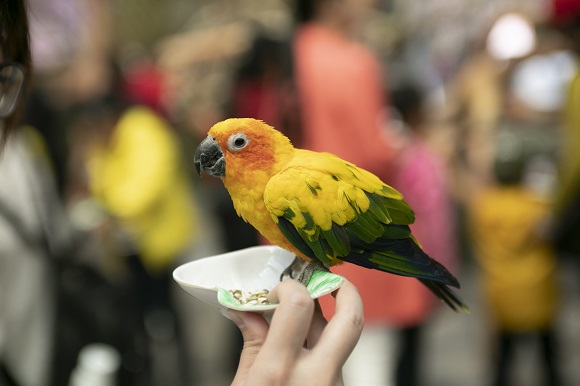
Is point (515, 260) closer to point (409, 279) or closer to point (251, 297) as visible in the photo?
point (409, 279)

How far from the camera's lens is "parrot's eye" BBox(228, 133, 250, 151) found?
811 millimetres

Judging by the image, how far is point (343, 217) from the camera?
84cm

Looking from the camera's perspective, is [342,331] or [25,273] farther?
[25,273]

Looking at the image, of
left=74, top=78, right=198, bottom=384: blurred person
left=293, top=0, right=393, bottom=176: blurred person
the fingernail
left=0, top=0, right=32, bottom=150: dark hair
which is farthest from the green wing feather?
left=74, top=78, right=198, bottom=384: blurred person

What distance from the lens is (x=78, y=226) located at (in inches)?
97.5

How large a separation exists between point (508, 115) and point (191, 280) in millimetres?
2457

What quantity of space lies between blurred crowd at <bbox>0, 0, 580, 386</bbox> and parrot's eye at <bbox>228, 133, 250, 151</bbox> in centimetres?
50

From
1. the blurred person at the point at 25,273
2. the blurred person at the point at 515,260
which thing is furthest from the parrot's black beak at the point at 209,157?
the blurred person at the point at 515,260

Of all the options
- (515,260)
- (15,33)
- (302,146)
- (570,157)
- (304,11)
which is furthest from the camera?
(515,260)

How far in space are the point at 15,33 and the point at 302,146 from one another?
515 millimetres

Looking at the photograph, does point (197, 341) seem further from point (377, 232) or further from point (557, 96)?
point (377, 232)

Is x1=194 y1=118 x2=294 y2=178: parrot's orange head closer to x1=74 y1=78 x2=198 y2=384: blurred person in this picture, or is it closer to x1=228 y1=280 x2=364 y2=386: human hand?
x1=228 y1=280 x2=364 y2=386: human hand

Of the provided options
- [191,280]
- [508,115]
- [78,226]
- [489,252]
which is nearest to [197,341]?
[78,226]

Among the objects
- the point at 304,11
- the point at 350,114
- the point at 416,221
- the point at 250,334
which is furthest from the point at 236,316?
the point at 416,221
